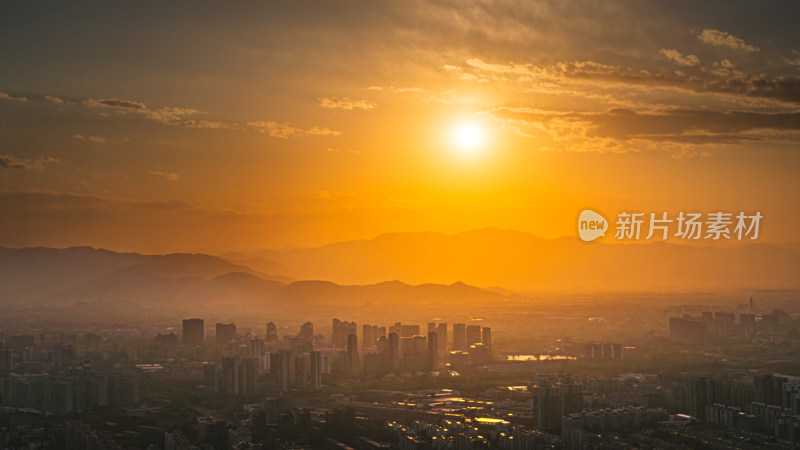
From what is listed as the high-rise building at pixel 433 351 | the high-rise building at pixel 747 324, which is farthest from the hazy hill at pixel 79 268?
the high-rise building at pixel 747 324

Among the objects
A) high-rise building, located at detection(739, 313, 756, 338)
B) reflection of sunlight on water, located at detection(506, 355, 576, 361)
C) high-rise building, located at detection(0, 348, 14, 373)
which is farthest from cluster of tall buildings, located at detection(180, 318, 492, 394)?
high-rise building, located at detection(739, 313, 756, 338)

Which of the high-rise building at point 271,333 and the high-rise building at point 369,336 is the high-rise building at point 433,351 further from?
the high-rise building at point 271,333

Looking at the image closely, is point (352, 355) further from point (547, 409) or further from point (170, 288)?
point (170, 288)

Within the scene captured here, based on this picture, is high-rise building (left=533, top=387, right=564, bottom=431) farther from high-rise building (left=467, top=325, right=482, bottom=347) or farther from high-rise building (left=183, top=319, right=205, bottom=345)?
high-rise building (left=183, top=319, right=205, bottom=345)

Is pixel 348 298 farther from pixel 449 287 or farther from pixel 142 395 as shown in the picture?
pixel 142 395

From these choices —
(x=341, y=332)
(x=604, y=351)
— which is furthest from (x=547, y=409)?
(x=341, y=332)
